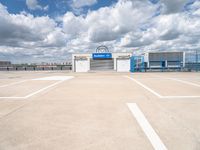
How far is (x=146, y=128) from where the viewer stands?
3.31 m

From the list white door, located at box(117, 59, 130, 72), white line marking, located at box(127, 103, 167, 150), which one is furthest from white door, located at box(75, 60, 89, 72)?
white line marking, located at box(127, 103, 167, 150)

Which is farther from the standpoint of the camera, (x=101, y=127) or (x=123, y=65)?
(x=123, y=65)

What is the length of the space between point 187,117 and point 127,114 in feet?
5.53

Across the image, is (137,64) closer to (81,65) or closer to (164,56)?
(81,65)

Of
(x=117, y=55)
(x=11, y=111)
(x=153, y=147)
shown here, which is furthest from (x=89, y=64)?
(x=153, y=147)

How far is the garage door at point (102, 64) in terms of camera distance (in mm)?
35594

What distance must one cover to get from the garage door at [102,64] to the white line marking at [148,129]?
30962 millimetres

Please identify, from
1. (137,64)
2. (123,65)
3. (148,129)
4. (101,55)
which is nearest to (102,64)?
(101,55)

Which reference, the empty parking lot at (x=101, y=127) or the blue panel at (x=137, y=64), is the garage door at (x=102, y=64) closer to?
the blue panel at (x=137, y=64)

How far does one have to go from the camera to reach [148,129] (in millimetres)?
3258

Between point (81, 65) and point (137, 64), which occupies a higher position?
point (137, 64)

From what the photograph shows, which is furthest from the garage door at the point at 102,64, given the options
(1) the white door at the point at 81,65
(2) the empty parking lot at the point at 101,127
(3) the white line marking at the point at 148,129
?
(3) the white line marking at the point at 148,129

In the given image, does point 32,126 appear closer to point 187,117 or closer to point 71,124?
point 71,124

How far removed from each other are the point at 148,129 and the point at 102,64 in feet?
107
